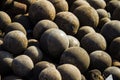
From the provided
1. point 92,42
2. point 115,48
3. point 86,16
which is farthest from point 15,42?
point 115,48

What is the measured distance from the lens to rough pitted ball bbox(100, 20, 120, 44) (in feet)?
10.7

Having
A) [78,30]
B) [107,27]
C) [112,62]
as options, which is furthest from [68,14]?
[112,62]

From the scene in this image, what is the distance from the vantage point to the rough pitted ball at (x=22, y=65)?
2.69 meters

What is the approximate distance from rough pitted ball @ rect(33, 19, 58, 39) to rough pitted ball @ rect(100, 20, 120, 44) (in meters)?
0.56

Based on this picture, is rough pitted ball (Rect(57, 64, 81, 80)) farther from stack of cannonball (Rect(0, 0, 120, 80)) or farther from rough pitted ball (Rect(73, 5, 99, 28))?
rough pitted ball (Rect(73, 5, 99, 28))

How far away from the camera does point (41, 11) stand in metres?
3.23

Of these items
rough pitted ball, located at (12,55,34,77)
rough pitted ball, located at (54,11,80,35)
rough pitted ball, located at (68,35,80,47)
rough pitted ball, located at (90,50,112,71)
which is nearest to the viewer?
rough pitted ball, located at (12,55,34,77)

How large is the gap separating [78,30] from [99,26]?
15.0 inches

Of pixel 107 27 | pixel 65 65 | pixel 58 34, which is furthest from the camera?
pixel 107 27

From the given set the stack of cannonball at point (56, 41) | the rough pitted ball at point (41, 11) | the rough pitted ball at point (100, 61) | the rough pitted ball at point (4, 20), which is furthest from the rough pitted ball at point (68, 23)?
the rough pitted ball at point (4, 20)

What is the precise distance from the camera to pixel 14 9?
3404 millimetres

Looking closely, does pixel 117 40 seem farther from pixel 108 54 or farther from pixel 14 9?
pixel 14 9

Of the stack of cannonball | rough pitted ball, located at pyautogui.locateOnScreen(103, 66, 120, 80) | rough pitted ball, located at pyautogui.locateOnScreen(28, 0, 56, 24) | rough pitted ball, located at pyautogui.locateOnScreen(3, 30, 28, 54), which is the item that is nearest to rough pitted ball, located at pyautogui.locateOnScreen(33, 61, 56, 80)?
the stack of cannonball

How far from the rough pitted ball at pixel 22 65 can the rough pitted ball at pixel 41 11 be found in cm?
65
